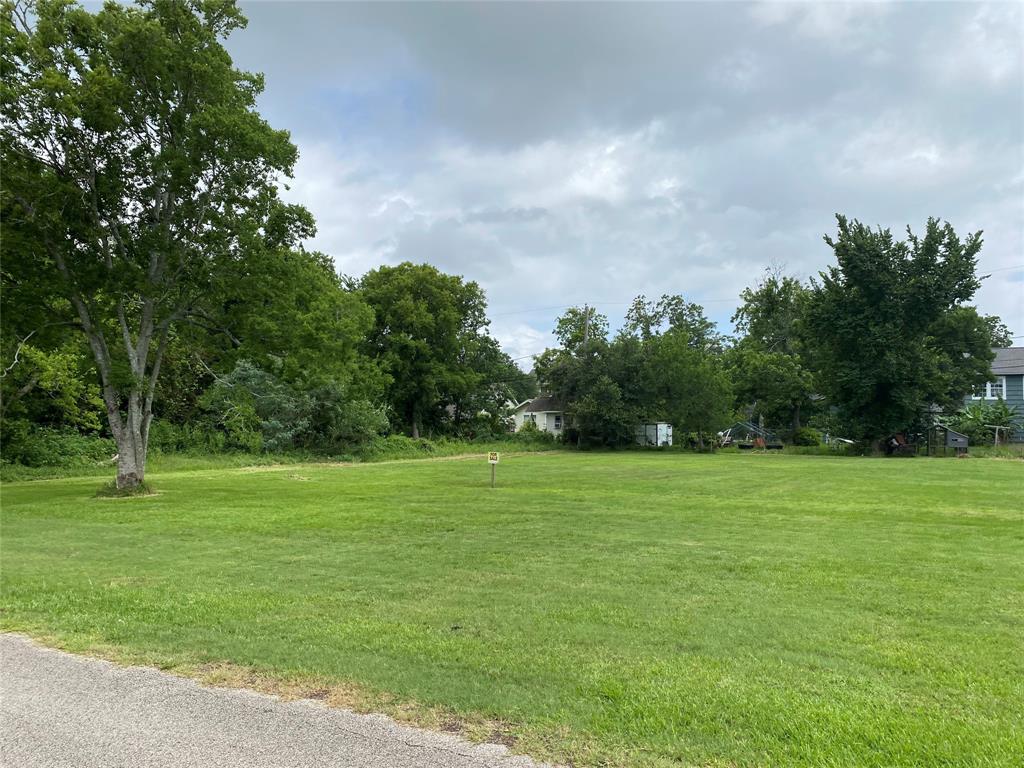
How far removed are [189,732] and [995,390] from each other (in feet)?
174

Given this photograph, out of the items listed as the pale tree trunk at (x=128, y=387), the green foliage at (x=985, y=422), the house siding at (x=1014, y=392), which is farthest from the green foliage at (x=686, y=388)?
the pale tree trunk at (x=128, y=387)

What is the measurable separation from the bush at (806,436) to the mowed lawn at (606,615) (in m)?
38.4

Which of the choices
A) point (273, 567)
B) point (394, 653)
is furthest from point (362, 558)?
point (394, 653)

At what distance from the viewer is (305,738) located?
348 centimetres

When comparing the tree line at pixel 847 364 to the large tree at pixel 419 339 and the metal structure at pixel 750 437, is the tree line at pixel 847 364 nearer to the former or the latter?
the metal structure at pixel 750 437

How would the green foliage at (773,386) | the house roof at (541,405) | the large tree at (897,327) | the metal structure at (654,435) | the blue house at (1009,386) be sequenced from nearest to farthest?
the large tree at (897,327) → the blue house at (1009,386) → the metal structure at (654,435) → the green foliage at (773,386) → the house roof at (541,405)

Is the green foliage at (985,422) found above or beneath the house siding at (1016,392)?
beneath

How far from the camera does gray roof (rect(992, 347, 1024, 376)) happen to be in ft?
143

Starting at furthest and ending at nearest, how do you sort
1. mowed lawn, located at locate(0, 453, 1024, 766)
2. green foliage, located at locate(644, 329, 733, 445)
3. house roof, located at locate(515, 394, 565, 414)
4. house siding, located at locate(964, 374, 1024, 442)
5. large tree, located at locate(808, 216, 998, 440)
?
1. house roof, located at locate(515, 394, 565, 414)
2. green foliage, located at locate(644, 329, 733, 445)
3. house siding, located at locate(964, 374, 1024, 442)
4. large tree, located at locate(808, 216, 998, 440)
5. mowed lawn, located at locate(0, 453, 1024, 766)

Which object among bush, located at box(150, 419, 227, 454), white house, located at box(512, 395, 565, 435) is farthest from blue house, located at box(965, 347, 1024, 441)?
bush, located at box(150, 419, 227, 454)

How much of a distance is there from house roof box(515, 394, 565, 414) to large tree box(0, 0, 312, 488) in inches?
1821

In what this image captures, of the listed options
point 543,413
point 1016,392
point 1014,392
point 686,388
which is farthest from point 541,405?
point 1016,392

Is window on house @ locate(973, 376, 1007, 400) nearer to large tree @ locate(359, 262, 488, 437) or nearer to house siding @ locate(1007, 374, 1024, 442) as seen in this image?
house siding @ locate(1007, 374, 1024, 442)

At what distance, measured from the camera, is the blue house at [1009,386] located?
43125mm
